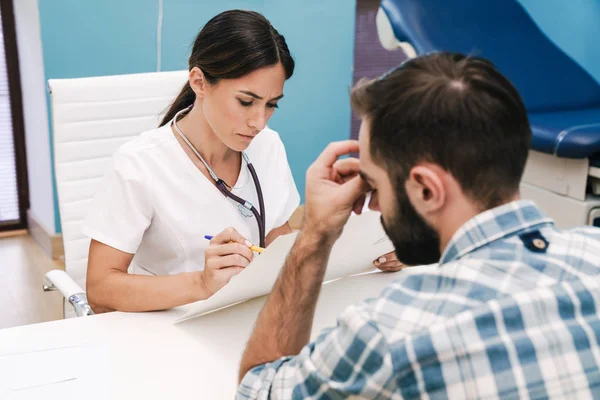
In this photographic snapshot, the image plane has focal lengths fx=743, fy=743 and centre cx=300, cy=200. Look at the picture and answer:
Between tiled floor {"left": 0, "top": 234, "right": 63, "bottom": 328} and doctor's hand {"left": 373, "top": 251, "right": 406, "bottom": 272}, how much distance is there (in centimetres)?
153

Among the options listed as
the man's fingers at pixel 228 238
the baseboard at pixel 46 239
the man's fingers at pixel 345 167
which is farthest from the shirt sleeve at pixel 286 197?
the baseboard at pixel 46 239

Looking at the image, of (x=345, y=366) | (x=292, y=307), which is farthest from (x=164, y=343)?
(x=345, y=366)

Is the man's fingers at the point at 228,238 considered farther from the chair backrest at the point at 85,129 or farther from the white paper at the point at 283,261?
the chair backrest at the point at 85,129

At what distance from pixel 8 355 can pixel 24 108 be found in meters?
2.29

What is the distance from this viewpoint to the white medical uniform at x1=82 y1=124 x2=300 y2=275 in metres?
1.42

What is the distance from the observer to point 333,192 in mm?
1021

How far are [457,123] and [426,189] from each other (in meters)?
0.08

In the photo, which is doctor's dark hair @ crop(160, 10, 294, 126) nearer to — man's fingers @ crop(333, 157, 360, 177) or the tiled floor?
man's fingers @ crop(333, 157, 360, 177)

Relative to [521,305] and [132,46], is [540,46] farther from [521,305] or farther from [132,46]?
[521,305]

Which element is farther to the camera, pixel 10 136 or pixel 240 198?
pixel 10 136

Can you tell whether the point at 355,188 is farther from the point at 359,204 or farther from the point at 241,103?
the point at 241,103

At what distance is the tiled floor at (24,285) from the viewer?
2627 millimetres

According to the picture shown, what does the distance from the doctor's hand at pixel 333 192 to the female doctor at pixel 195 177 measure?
351 mm

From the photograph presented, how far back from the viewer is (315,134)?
3.44m
